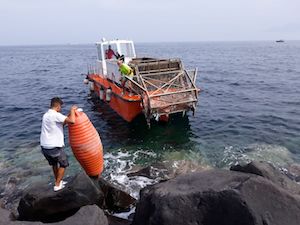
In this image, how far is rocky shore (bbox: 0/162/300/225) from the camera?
5465mm

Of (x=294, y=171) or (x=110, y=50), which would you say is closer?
(x=294, y=171)

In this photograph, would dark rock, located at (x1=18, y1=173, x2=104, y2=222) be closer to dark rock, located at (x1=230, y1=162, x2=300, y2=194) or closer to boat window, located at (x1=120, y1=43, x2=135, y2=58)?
dark rock, located at (x1=230, y1=162, x2=300, y2=194)

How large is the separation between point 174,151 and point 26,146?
19.6ft

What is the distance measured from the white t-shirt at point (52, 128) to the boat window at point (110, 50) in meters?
13.6

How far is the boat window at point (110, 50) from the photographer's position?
2055 centimetres

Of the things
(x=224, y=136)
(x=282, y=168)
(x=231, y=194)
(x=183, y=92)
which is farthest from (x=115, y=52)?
(x=231, y=194)

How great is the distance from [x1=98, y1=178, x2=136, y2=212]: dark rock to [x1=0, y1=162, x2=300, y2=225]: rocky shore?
489mm

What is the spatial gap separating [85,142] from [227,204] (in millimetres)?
3773

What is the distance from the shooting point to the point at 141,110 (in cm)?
1480

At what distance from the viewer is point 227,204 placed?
5.53 meters

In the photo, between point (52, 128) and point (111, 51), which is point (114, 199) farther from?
point (111, 51)

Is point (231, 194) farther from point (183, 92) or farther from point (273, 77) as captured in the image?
point (273, 77)

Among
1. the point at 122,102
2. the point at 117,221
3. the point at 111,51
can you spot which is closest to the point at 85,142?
the point at 117,221

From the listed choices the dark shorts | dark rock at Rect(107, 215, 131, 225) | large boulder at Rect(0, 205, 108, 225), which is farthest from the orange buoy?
large boulder at Rect(0, 205, 108, 225)
